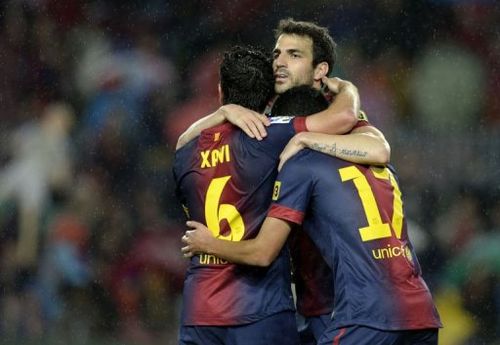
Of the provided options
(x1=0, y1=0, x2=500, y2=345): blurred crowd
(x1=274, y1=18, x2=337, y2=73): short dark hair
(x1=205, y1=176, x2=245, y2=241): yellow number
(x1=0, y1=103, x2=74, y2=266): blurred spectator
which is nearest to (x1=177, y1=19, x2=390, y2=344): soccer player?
(x1=274, y1=18, x2=337, y2=73): short dark hair

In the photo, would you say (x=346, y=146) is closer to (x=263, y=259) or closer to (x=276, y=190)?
(x=276, y=190)

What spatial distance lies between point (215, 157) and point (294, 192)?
1.43 ft

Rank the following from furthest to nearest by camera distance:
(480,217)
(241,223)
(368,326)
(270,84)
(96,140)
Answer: (96,140), (480,217), (270,84), (241,223), (368,326)

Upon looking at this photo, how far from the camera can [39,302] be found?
668 cm

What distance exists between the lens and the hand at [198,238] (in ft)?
9.59

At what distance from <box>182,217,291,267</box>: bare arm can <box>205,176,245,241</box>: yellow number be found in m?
0.04

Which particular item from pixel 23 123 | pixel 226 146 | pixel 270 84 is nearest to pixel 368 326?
pixel 226 146

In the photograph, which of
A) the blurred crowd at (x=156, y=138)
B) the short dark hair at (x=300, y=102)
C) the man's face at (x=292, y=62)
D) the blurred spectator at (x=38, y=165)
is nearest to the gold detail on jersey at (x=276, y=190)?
the short dark hair at (x=300, y=102)

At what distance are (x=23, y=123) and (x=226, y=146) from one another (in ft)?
14.4

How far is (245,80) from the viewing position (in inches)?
123

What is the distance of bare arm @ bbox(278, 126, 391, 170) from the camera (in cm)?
271

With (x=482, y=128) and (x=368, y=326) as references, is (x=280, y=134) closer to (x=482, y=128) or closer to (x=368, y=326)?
(x=368, y=326)

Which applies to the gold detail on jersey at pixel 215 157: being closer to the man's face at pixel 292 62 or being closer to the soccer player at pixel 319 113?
the soccer player at pixel 319 113

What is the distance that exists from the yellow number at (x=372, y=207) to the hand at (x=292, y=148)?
16cm
